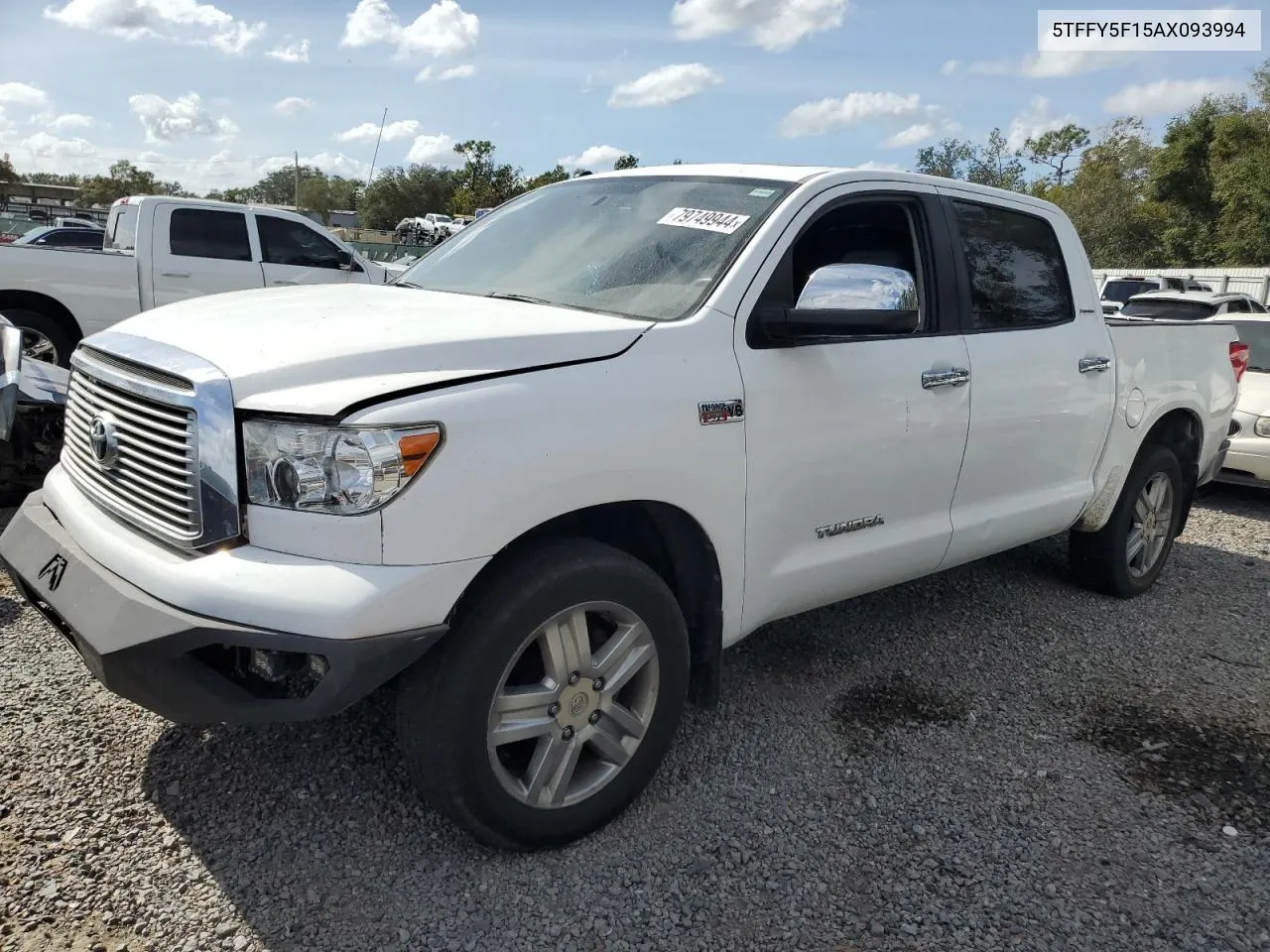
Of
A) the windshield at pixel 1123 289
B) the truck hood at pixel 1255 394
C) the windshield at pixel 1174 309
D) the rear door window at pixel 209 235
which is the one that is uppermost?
the rear door window at pixel 209 235

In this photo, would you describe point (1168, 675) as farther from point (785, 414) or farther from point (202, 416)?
point (202, 416)

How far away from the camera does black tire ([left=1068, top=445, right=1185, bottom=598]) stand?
4879 millimetres

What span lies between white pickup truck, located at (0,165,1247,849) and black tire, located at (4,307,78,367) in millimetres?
6355

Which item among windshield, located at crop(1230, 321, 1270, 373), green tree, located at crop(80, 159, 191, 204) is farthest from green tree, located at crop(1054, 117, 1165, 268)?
green tree, located at crop(80, 159, 191, 204)

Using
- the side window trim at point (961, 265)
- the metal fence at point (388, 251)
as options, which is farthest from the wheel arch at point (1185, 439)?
the metal fence at point (388, 251)

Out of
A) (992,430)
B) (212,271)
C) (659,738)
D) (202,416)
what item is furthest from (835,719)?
(212,271)

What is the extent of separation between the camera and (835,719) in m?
3.56

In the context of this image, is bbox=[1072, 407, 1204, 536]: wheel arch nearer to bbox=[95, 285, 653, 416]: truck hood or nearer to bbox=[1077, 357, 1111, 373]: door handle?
bbox=[1077, 357, 1111, 373]: door handle

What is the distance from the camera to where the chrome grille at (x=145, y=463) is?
90.0 inches

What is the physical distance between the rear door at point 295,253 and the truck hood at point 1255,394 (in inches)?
341

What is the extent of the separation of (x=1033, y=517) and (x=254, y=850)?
10.8ft

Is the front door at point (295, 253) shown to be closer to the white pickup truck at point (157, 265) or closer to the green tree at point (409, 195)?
the white pickup truck at point (157, 265)

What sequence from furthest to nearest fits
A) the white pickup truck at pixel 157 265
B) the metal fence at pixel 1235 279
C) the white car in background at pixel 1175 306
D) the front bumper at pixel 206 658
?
the metal fence at pixel 1235 279
the white car in background at pixel 1175 306
the white pickup truck at pixel 157 265
the front bumper at pixel 206 658

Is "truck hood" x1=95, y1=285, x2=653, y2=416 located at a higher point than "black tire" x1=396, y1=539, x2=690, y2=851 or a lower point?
higher
